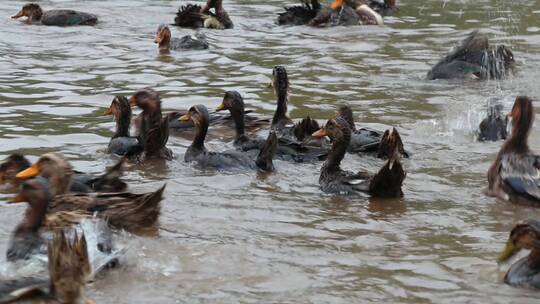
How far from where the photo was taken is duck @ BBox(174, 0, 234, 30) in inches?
679

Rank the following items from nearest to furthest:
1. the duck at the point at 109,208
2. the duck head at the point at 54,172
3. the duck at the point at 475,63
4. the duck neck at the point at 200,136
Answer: the duck at the point at 109,208, the duck head at the point at 54,172, the duck neck at the point at 200,136, the duck at the point at 475,63

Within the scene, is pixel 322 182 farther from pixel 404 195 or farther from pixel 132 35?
pixel 132 35

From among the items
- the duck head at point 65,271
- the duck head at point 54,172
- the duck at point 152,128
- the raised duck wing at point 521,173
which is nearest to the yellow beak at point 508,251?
the raised duck wing at point 521,173

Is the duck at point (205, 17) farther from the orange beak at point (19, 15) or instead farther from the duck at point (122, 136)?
the duck at point (122, 136)

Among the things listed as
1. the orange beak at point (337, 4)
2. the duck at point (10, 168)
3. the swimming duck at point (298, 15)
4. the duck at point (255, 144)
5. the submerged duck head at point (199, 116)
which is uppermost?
the orange beak at point (337, 4)

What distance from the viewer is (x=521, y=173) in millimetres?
8656

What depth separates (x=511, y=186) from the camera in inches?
336

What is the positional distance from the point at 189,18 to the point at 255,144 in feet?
25.7

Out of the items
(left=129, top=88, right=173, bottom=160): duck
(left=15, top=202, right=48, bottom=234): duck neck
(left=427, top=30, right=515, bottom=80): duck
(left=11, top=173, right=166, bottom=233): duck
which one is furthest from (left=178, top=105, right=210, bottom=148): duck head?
(left=427, top=30, right=515, bottom=80): duck

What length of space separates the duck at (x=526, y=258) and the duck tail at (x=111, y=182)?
2.96 metres

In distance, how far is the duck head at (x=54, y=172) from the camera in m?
8.16

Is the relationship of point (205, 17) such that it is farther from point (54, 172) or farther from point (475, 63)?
point (54, 172)

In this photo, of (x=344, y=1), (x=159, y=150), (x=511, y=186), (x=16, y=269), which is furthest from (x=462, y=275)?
(x=344, y=1)

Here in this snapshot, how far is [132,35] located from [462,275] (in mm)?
10366
